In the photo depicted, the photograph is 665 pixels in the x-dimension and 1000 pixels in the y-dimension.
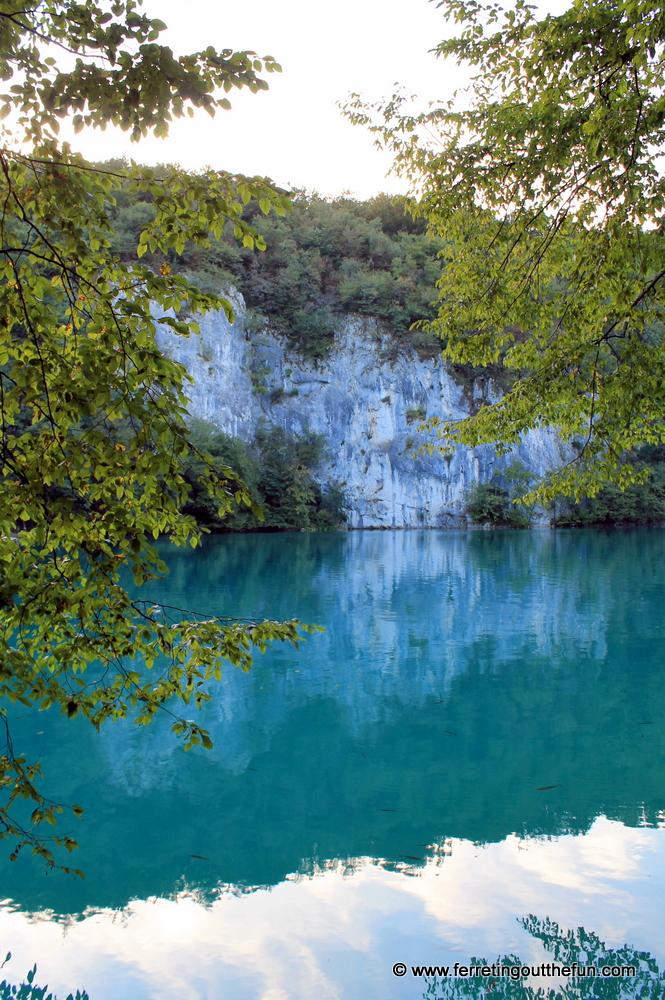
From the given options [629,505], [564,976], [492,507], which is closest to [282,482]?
[492,507]

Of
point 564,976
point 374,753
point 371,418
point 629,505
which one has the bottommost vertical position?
point 374,753

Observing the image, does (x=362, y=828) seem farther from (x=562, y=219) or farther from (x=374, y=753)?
(x=562, y=219)

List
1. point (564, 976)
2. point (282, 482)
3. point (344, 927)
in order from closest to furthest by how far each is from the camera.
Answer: point (564, 976) → point (344, 927) → point (282, 482)

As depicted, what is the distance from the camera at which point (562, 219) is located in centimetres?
602

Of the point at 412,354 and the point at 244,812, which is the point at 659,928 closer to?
the point at 244,812

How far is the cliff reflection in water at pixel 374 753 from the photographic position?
4.59m

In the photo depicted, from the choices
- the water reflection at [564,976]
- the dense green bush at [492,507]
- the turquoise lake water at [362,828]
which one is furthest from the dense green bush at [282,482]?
the water reflection at [564,976]

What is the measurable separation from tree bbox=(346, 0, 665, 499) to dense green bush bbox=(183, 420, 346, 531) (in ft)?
90.0

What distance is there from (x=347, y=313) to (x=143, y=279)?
4292 cm

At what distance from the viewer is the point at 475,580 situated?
58.5 ft

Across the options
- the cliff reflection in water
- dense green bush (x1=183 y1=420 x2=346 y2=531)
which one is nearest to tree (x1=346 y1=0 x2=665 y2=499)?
the cliff reflection in water

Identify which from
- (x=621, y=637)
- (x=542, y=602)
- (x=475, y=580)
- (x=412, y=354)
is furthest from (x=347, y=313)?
(x=621, y=637)

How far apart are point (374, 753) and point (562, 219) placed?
5264 mm

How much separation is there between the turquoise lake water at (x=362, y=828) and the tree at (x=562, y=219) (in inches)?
110
